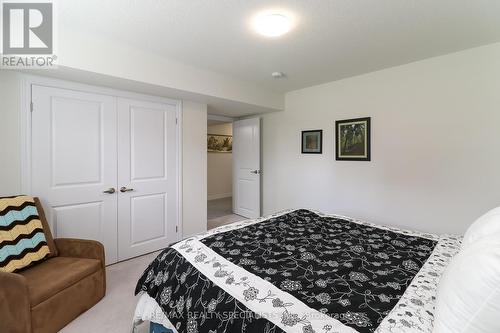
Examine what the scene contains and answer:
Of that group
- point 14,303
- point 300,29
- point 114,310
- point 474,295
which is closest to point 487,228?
point 474,295

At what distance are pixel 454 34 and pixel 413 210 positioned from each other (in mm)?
1809

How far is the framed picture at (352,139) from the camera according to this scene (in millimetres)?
3118

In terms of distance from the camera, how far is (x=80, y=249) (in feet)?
7.00

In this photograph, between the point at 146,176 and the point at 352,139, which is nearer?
the point at 146,176

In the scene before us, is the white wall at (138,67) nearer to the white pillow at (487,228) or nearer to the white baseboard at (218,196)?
the white pillow at (487,228)

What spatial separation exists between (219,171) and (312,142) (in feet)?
13.1

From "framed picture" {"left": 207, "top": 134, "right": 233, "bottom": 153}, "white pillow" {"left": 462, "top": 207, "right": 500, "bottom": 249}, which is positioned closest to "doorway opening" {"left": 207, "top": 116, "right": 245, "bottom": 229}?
"framed picture" {"left": 207, "top": 134, "right": 233, "bottom": 153}

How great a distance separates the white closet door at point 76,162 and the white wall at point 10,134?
12cm

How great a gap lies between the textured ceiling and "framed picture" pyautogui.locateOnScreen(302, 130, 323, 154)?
3.56 feet

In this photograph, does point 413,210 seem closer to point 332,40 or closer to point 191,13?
point 332,40

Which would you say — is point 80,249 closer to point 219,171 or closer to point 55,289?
point 55,289

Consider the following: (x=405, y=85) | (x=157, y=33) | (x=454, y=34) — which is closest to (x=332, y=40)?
(x=454, y=34)

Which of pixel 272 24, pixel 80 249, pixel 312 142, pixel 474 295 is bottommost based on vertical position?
pixel 80 249

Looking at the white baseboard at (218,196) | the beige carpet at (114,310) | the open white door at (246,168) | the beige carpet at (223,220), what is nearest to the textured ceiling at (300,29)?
the open white door at (246,168)
